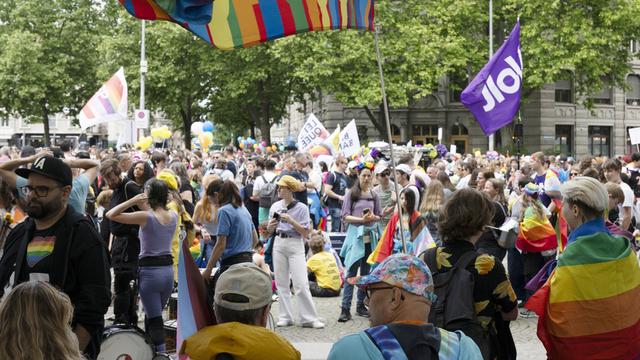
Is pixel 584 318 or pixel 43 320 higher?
pixel 43 320

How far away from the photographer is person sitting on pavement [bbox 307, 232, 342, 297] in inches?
488

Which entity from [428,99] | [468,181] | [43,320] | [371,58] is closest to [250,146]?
[371,58]

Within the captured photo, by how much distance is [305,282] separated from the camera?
1012 cm

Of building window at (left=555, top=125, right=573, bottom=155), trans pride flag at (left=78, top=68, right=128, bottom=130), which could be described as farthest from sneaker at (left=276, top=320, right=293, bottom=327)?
building window at (left=555, top=125, right=573, bottom=155)

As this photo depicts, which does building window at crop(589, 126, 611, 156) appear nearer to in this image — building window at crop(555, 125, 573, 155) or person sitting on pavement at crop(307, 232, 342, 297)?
building window at crop(555, 125, 573, 155)

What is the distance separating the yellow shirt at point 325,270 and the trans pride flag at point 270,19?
6.66m

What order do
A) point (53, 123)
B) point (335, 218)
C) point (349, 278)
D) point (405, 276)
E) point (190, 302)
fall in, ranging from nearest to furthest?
point (405, 276) → point (190, 302) → point (349, 278) → point (335, 218) → point (53, 123)

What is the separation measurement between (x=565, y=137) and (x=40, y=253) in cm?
4859

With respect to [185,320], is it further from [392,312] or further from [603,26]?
[603,26]

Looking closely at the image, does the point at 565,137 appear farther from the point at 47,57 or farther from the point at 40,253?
the point at 40,253

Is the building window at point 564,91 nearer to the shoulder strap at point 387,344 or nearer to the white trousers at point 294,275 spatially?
the white trousers at point 294,275

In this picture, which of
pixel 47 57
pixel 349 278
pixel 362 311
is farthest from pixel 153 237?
pixel 47 57

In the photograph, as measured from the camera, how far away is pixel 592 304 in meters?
4.73

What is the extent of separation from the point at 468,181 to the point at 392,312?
36.3 feet
